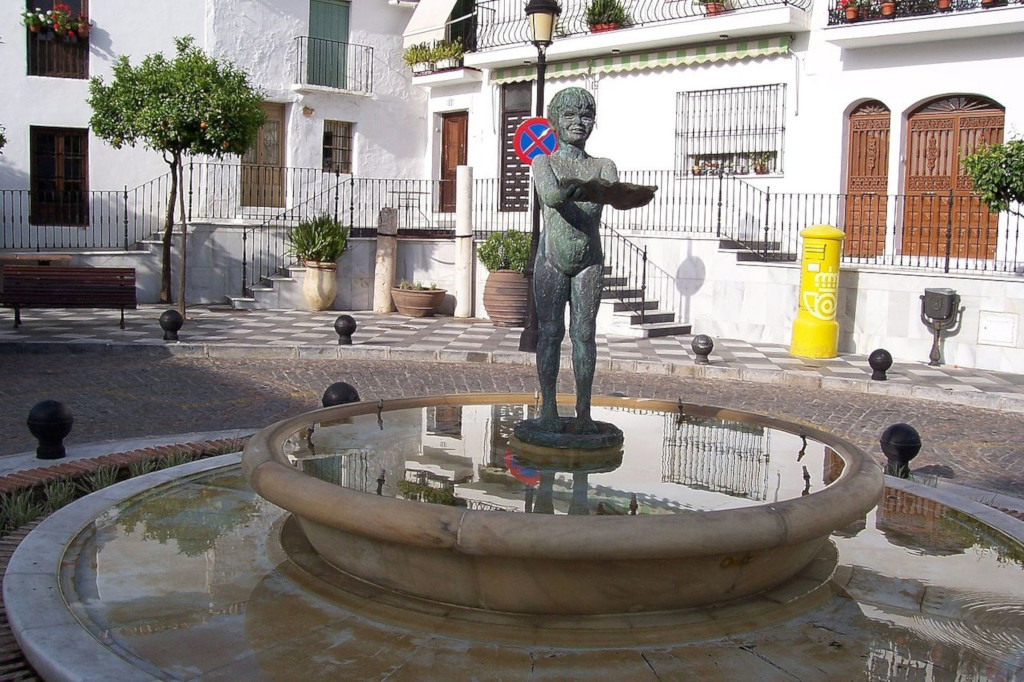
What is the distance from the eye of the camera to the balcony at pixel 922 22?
593 inches

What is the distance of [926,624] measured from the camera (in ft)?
13.7

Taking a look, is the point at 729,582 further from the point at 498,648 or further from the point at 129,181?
the point at 129,181

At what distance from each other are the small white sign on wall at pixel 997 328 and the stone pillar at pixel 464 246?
8.25 metres

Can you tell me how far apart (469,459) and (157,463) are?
2.25 metres

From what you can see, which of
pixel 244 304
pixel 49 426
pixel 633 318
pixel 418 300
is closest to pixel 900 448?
pixel 49 426

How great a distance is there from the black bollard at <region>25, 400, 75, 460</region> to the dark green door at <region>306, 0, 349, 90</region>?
18.1m

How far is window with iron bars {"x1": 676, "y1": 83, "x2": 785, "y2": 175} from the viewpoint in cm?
1809

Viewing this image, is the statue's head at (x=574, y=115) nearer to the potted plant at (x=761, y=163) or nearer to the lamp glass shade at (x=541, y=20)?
the lamp glass shade at (x=541, y=20)

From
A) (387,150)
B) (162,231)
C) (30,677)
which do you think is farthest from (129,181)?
(30,677)

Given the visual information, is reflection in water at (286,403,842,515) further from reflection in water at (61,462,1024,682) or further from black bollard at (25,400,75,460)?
black bollard at (25,400,75,460)

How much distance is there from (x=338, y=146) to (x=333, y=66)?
1801 millimetres

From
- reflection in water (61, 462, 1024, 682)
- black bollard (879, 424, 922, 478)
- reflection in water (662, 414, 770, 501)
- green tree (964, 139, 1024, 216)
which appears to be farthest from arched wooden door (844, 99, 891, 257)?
reflection in water (61, 462, 1024, 682)

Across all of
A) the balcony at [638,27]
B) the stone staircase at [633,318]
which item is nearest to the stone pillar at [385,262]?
the stone staircase at [633,318]

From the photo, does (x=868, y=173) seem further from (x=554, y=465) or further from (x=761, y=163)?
(x=554, y=465)
